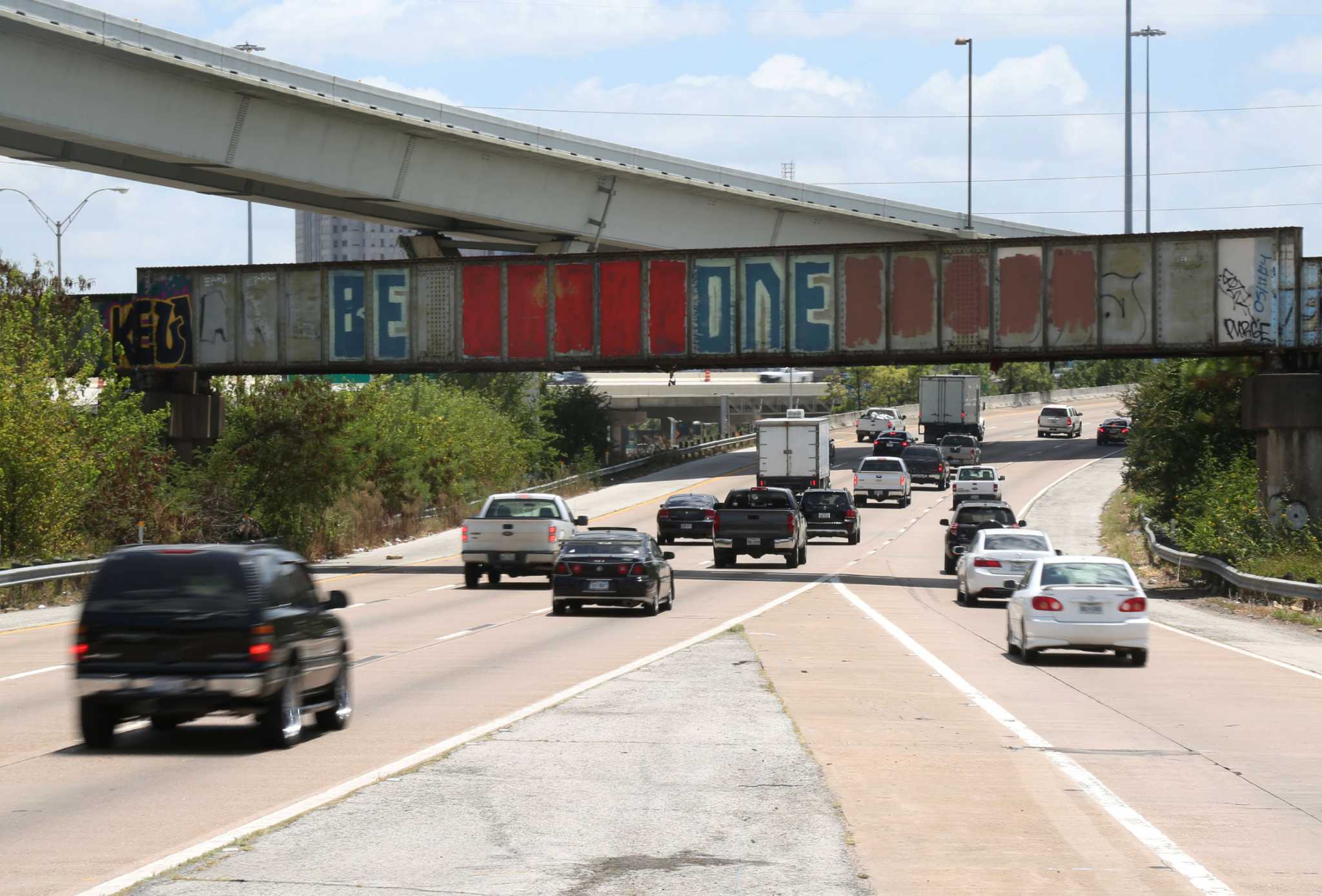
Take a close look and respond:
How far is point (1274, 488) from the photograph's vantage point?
1512 inches

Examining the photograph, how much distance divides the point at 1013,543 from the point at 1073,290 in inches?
425

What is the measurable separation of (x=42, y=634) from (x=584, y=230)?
124ft

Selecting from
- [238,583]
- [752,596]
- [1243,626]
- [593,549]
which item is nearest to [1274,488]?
[1243,626]

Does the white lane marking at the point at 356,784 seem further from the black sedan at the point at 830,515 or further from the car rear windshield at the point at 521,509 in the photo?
the black sedan at the point at 830,515

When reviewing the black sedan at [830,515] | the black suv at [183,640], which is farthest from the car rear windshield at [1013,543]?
the black suv at [183,640]

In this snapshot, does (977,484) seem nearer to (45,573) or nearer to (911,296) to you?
(911,296)

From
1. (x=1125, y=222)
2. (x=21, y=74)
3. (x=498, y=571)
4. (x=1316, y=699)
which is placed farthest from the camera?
(x=1125, y=222)

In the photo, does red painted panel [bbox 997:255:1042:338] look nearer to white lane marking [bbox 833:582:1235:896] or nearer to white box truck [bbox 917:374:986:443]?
white lane marking [bbox 833:582:1235:896]

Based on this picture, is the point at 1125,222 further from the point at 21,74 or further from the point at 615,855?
the point at 615,855

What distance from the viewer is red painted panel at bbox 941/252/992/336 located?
41625mm

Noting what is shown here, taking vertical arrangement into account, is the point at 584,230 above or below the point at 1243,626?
above

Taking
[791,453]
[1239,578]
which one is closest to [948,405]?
[791,453]

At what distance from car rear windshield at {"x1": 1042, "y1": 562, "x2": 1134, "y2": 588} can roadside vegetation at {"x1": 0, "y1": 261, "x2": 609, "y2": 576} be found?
20.0m

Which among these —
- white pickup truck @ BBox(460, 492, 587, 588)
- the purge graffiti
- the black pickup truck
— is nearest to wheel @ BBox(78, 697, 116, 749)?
white pickup truck @ BBox(460, 492, 587, 588)
